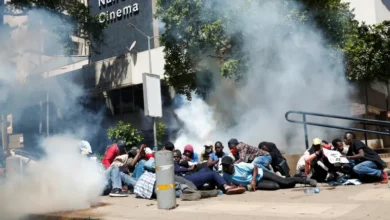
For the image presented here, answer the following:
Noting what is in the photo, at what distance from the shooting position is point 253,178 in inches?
304

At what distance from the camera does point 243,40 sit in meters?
15.9

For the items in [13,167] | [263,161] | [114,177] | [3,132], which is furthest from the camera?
[3,132]

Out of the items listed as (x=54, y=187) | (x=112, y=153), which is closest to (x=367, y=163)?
(x=112, y=153)

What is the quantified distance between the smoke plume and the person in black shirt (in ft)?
14.4

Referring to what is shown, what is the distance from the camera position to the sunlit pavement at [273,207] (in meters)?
5.15

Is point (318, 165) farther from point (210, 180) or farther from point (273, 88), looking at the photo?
point (273, 88)

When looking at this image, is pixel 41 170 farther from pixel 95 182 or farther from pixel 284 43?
pixel 284 43

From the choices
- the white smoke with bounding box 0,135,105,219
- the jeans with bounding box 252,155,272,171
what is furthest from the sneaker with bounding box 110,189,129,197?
the jeans with bounding box 252,155,272,171

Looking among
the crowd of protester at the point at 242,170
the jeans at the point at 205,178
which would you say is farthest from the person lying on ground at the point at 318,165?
the jeans at the point at 205,178

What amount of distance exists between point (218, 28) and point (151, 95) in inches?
367

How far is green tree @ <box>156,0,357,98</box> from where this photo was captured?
15289mm

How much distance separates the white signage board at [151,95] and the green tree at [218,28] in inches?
350

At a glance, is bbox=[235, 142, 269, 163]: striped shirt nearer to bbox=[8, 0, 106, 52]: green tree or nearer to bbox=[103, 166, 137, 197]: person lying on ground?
bbox=[103, 166, 137, 197]: person lying on ground

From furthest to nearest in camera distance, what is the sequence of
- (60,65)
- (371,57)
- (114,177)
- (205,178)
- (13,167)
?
(60,65)
(371,57)
(13,167)
(114,177)
(205,178)
